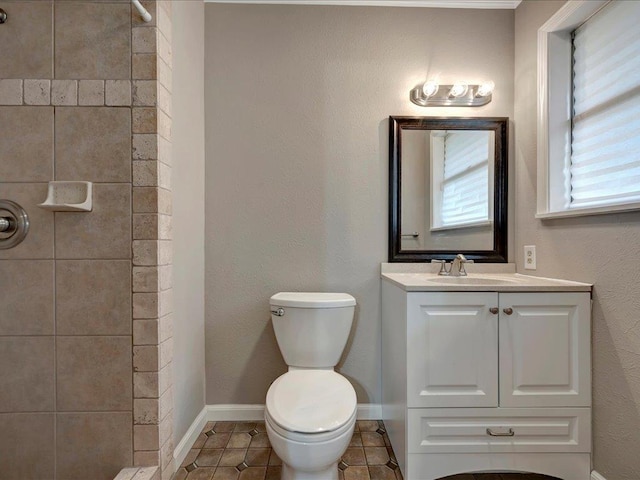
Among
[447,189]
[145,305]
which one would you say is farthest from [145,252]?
[447,189]

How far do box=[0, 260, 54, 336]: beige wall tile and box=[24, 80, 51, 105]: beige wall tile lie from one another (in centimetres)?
65

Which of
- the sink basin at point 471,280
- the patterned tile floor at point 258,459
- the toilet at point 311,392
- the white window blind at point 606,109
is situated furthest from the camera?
the sink basin at point 471,280

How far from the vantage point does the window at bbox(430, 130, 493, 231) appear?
77.8 inches

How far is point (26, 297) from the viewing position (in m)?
1.38

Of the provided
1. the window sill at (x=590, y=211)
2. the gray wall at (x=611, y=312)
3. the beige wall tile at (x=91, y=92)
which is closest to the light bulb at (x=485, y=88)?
the gray wall at (x=611, y=312)

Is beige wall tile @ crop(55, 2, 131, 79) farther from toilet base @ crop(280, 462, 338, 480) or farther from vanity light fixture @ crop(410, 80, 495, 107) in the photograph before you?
toilet base @ crop(280, 462, 338, 480)

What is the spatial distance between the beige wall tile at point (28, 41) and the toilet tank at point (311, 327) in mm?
1430

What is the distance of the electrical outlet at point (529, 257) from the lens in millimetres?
1800

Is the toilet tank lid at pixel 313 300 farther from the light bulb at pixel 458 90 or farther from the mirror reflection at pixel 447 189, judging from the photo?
the light bulb at pixel 458 90

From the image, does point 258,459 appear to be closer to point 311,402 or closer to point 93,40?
point 311,402

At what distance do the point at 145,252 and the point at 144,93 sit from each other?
65cm

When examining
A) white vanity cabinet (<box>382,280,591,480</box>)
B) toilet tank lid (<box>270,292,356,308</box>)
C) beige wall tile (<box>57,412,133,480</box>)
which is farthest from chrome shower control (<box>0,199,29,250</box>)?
white vanity cabinet (<box>382,280,591,480</box>)

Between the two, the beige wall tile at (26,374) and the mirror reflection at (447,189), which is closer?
the beige wall tile at (26,374)


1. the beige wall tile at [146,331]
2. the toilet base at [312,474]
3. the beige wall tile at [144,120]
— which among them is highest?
the beige wall tile at [144,120]
